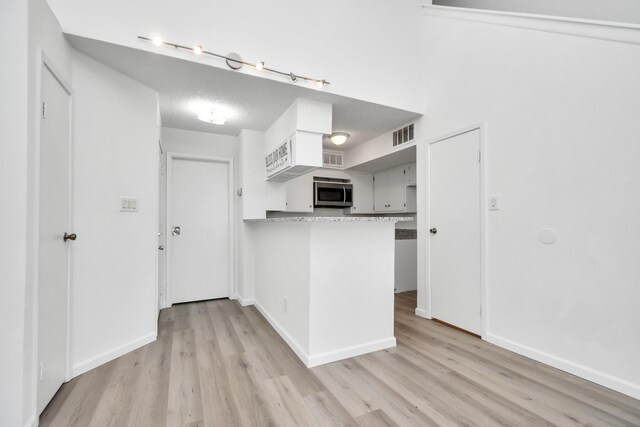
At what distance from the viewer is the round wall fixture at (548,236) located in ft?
6.49

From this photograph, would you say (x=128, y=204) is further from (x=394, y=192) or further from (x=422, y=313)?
(x=394, y=192)

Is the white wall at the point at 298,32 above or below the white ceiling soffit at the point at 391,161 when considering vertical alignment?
above

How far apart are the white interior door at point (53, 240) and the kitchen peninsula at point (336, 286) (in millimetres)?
1461

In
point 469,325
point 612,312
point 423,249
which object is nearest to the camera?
point 612,312

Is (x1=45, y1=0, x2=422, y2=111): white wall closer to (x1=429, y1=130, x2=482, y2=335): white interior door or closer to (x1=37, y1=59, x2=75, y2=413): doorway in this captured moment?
(x1=37, y1=59, x2=75, y2=413): doorway

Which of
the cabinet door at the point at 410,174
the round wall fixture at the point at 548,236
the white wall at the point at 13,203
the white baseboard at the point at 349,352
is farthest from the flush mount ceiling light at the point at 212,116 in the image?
the round wall fixture at the point at 548,236

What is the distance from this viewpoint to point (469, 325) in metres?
2.56

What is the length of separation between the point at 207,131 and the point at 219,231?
1.35m

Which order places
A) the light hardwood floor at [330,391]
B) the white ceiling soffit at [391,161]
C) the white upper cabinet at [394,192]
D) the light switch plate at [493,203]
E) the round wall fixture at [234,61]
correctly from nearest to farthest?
the light hardwood floor at [330,391]
the round wall fixture at [234,61]
the light switch plate at [493,203]
the white ceiling soffit at [391,161]
the white upper cabinet at [394,192]

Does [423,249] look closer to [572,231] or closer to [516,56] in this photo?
[572,231]

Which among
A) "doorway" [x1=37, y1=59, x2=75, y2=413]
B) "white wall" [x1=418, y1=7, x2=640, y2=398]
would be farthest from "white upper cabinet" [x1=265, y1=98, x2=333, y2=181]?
"doorway" [x1=37, y1=59, x2=75, y2=413]

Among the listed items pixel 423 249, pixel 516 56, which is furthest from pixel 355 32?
pixel 423 249

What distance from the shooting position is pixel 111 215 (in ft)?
6.86

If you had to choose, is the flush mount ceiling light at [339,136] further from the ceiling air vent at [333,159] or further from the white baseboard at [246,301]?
the white baseboard at [246,301]
